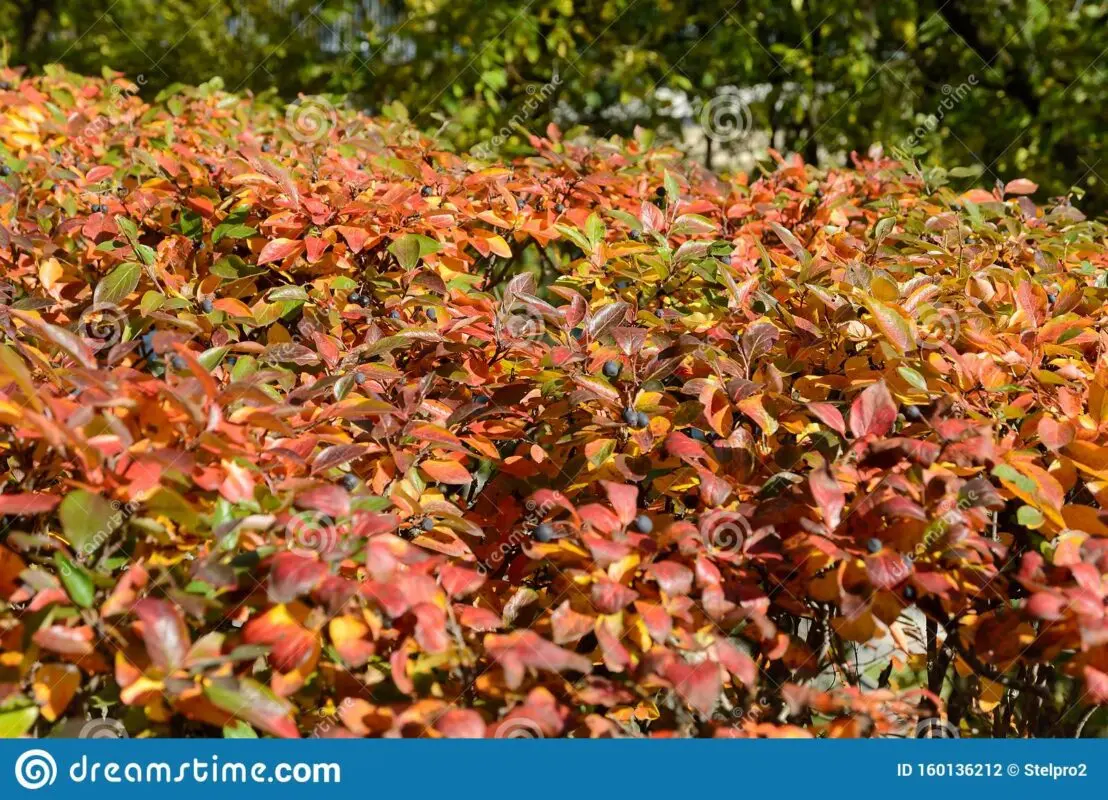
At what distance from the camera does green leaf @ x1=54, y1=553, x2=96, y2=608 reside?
1.28 m

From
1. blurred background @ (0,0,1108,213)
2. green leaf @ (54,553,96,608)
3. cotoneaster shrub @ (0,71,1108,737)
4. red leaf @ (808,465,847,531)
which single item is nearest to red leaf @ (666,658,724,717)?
cotoneaster shrub @ (0,71,1108,737)

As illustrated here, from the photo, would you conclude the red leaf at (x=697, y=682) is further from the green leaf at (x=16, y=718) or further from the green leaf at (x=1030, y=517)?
the green leaf at (x=16, y=718)

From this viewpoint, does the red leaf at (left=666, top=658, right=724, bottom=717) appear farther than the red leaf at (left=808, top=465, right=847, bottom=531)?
No

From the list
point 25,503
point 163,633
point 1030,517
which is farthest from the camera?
point 1030,517

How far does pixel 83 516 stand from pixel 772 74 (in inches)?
201

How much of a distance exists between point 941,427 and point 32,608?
1215 millimetres

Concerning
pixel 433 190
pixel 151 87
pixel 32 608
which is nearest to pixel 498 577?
pixel 32 608

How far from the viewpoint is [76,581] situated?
1.29 meters

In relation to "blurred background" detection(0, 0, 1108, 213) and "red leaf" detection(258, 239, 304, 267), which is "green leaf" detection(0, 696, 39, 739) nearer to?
"red leaf" detection(258, 239, 304, 267)

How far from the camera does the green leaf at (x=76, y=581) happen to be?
1.28 m

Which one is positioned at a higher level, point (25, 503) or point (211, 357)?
point (211, 357)

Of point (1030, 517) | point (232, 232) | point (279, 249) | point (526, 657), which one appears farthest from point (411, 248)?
point (1030, 517)

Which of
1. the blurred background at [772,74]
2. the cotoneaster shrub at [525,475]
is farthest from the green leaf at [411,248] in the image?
the blurred background at [772,74]

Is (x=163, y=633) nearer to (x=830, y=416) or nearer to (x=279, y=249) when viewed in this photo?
(x=830, y=416)
